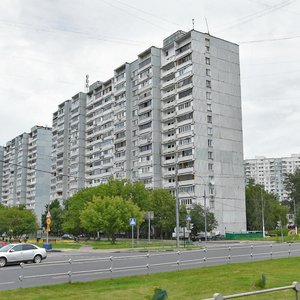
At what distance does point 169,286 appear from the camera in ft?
47.0

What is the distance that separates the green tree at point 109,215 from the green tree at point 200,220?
63.9 ft

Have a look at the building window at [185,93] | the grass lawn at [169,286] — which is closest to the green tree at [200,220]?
the building window at [185,93]

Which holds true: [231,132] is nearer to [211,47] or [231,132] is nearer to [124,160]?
[211,47]

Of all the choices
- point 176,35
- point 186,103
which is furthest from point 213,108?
point 176,35

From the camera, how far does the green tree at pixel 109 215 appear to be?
55938mm

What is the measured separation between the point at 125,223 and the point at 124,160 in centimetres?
4672

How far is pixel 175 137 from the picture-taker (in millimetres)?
89250

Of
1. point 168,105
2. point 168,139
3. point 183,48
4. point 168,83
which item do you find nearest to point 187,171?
point 168,139

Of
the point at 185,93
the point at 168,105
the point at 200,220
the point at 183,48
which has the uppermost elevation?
the point at 183,48

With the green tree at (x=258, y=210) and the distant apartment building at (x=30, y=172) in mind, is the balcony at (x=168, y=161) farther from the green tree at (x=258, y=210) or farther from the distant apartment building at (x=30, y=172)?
the distant apartment building at (x=30, y=172)

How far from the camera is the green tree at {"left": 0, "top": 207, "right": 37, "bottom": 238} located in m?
85.9

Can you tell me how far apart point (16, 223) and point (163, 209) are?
30582 millimetres

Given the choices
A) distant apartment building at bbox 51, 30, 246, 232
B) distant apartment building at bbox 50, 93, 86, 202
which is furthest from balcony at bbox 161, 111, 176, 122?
distant apartment building at bbox 50, 93, 86, 202

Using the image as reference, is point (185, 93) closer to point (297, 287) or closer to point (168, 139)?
point (168, 139)
